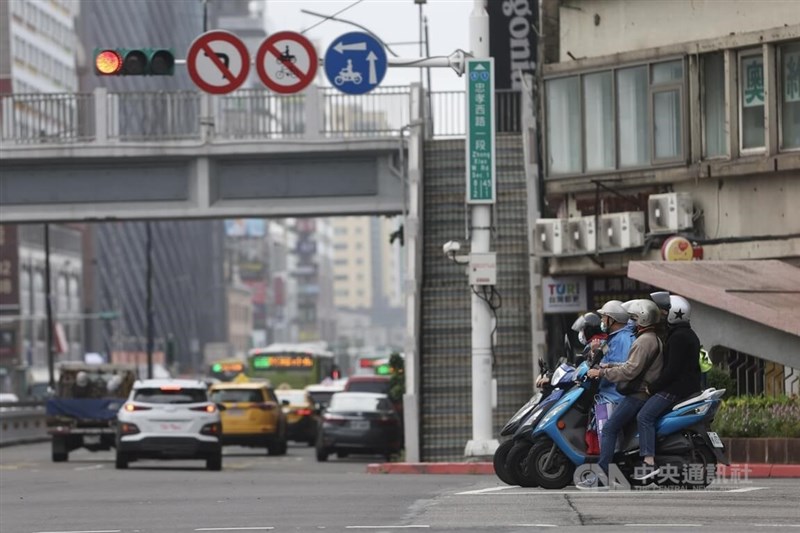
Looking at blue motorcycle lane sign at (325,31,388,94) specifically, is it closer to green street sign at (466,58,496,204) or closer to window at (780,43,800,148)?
green street sign at (466,58,496,204)

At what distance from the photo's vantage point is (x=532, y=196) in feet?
117

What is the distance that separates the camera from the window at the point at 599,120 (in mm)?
33656

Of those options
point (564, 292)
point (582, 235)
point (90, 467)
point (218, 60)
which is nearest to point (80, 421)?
point (90, 467)

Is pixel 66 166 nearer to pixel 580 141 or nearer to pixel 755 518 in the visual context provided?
pixel 580 141

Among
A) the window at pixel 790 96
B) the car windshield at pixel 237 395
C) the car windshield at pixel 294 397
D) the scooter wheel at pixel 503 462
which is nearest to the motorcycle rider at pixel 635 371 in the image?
the scooter wheel at pixel 503 462

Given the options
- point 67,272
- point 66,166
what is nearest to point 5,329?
point 67,272

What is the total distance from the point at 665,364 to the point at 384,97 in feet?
81.6

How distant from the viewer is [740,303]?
86.6 feet

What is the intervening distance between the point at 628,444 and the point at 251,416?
2387 cm

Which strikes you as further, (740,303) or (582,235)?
(582,235)

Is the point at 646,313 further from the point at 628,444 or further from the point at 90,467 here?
the point at 90,467

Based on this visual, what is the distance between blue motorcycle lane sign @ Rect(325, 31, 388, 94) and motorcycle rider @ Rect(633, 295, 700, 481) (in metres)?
13.3

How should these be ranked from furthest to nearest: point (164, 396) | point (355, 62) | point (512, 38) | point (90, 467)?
point (512, 38), point (90, 467), point (164, 396), point (355, 62)

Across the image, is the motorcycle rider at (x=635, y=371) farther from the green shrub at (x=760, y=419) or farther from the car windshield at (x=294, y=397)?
the car windshield at (x=294, y=397)
